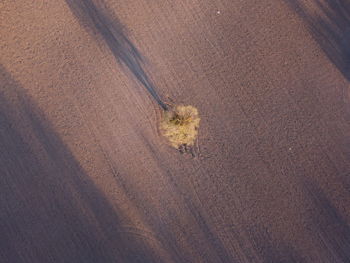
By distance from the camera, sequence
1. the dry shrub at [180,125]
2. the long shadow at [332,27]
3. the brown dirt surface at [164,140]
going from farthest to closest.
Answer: the long shadow at [332,27], the brown dirt surface at [164,140], the dry shrub at [180,125]

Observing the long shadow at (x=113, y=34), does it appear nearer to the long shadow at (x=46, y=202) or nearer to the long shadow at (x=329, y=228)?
the long shadow at (x=46, y=202)

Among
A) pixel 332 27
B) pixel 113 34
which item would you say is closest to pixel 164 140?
pixel 113 34

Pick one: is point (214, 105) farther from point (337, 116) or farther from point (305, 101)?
point (337, 116)

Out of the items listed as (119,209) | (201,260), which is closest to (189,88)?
(119,209)

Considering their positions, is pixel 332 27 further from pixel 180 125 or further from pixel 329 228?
pixel 329 228

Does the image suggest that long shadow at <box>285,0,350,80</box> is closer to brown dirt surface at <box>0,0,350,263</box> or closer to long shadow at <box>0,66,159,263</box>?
brown dirt surface at <box>0,0,350,263</box>

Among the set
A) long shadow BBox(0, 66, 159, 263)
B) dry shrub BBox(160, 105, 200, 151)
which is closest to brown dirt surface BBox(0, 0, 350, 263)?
long shadow BBox(0, 66, 159, 263)

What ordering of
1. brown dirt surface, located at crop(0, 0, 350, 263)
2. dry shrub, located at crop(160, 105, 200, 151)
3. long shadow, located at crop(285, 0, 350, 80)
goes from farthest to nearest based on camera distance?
long shadow, located at crop(285, 0, 350, 80) → brown dirt surface, located at crop(0, 0, 350, 263) → dry shrub, located at crop(160, 105, 200, 151)

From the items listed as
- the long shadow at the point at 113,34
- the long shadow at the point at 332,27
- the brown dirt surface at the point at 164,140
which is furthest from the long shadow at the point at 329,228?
the long shadow at the point at 113,34
